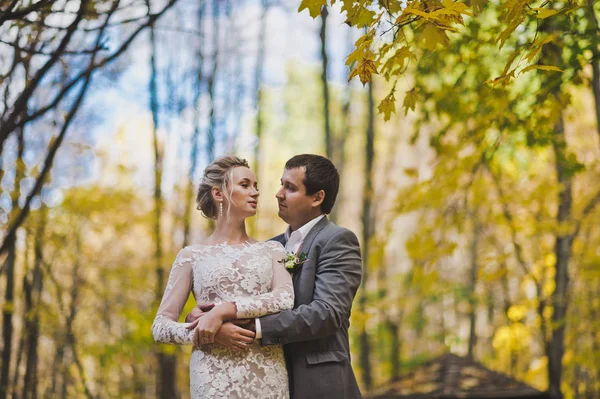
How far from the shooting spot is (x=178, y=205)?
12844 millimetres

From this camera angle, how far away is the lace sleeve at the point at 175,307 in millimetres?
2580

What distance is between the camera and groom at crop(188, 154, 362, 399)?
2.62 metres

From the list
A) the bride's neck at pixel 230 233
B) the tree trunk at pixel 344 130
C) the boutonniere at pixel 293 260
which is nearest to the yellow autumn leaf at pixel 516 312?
the tree trunk at pixel 344 130

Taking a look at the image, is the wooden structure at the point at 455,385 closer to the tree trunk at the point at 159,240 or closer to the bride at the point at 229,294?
the tree trunk at the point at 159,240

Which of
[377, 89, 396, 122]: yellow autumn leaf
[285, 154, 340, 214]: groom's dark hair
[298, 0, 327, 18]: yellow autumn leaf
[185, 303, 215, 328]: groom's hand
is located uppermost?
[298, 0, 327, 18]: yellow autumn leaf

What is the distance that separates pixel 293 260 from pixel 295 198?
1.11ft

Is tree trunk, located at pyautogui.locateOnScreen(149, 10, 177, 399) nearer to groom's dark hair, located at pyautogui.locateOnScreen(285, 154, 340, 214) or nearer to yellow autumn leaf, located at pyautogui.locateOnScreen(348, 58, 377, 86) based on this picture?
groom's dark hair, located at pyautogui.locateOnScreen(285, 154, 340, 214)

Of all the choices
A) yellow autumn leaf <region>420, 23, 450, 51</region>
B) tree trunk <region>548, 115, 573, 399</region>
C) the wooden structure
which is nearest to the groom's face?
yellow autumn leaf <region>420, 23, 450, 51</region>

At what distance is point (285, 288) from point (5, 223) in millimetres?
5693

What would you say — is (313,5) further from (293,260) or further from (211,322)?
(211,322)

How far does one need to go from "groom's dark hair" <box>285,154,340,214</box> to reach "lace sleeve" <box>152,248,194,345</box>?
2.05 feet

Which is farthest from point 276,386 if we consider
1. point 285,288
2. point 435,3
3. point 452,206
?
point 452,206

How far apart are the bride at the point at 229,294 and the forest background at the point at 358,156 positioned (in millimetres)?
769

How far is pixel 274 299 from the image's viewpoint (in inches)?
103
